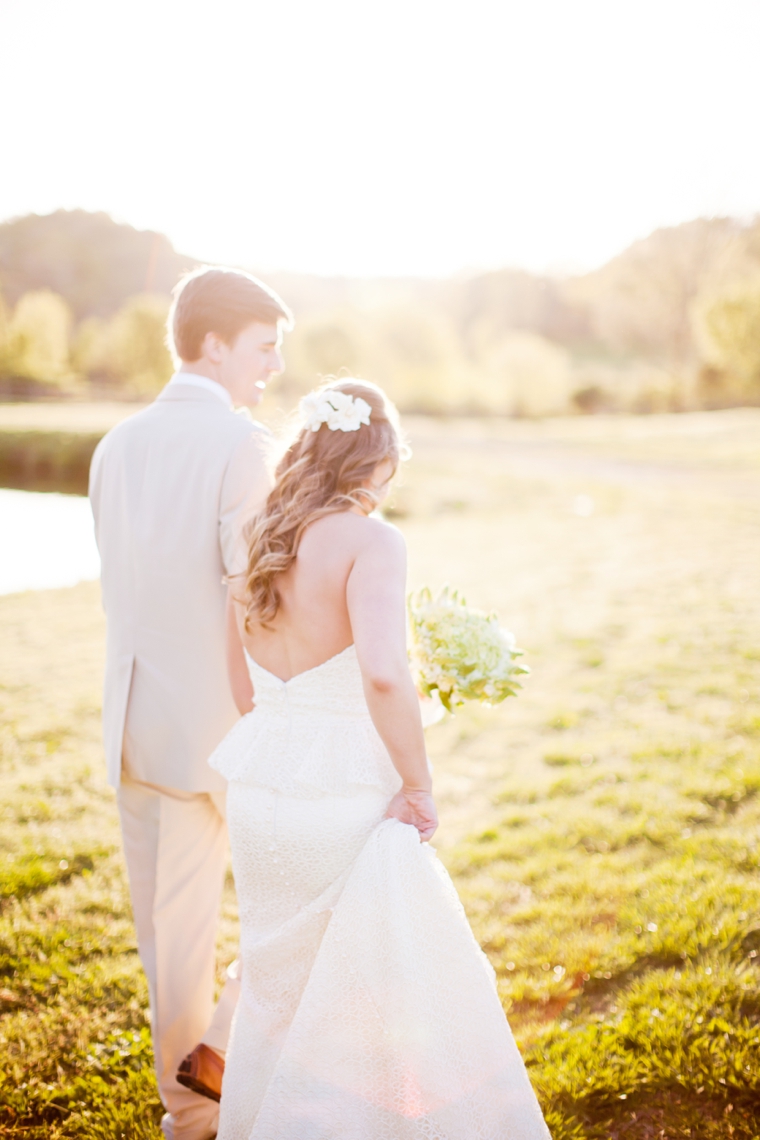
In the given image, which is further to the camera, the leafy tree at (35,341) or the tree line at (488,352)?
the leafy tree at (35,341)

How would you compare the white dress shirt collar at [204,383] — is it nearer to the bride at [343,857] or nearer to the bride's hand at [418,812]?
the bride at [343,857]

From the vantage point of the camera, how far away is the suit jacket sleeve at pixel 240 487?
243 cm

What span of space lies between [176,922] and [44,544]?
13.3 meters

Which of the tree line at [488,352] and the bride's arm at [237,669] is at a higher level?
the tree line at [488,352]

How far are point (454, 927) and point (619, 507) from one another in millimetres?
16197

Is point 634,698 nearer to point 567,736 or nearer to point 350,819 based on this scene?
point 567,736

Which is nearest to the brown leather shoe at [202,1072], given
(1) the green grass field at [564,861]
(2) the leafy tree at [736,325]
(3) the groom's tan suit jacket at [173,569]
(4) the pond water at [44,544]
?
(1) the green grass field at [564,861]

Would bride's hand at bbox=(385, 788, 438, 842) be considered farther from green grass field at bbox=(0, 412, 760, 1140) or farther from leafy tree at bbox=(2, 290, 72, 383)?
leafy tree at bbox=(2, 290, 72, 383)

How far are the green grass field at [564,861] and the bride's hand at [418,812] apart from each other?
53.0 inches

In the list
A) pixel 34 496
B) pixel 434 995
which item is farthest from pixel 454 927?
pixel 34 496

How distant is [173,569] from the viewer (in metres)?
2.49

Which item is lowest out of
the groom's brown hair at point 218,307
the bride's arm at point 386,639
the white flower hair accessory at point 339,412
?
the bride's arm at point 386,639

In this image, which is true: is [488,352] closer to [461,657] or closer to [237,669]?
[461,657]

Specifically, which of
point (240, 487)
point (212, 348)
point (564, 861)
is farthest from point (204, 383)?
point (564, 861)
